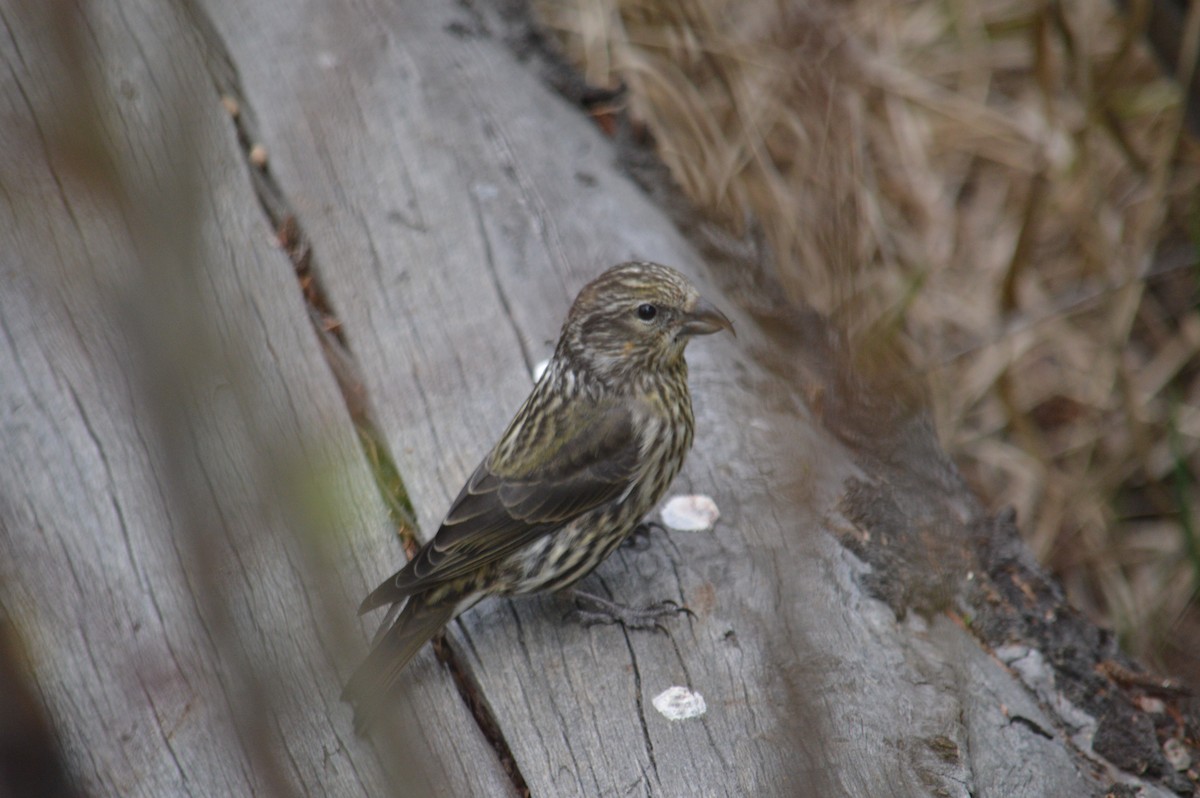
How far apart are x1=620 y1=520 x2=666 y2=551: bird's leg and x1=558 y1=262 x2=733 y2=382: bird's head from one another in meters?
0.45

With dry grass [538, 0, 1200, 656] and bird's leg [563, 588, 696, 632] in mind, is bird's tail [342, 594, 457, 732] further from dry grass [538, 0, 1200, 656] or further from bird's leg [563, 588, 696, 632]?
dry grass [538, 0, 1200, 656]

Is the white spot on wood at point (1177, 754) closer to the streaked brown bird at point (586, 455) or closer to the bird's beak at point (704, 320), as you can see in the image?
the streaked brown bird at point (586, 455)

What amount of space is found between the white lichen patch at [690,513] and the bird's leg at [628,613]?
31cm

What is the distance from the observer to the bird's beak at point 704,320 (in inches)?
135

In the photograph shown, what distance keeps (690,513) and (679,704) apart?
71 cm

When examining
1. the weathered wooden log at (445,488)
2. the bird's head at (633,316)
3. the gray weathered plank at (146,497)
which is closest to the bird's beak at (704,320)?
the bird's head at (633,316)

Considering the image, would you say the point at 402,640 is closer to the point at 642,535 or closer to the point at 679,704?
the point at 679,704

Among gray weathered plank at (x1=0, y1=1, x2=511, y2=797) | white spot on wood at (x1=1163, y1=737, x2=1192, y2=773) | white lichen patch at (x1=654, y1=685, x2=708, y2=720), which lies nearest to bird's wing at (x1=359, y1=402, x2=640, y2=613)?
gray weathered plank at (x1=0, y1=1, x2=511, y2=797)

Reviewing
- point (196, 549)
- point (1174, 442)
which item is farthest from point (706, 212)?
point (196, 549)

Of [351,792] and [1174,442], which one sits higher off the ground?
[351,792]

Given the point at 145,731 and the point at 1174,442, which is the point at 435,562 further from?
the point at 1174,442

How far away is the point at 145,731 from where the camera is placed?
263 cm

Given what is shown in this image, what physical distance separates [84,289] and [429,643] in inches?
53.8

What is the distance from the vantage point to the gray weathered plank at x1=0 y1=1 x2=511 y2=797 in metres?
2.52
